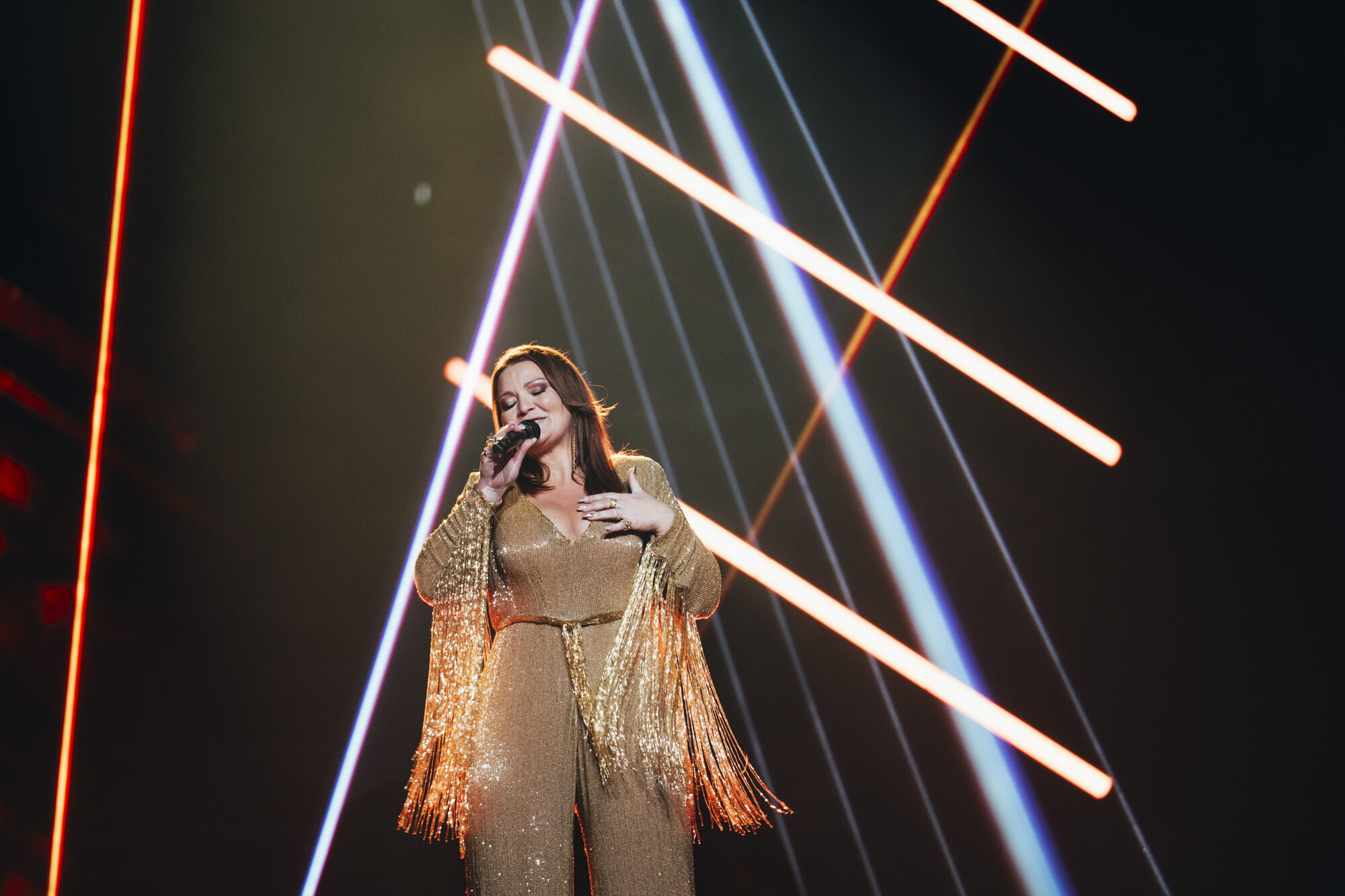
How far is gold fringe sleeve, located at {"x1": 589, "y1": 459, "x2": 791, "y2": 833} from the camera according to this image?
1.35 meters

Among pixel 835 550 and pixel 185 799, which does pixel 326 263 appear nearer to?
pixel 185 799

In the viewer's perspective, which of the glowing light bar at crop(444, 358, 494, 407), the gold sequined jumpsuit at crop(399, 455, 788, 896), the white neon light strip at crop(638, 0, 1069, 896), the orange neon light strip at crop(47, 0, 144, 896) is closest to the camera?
the gold sequined jumpsuit at crop(399, 455, 788, 896)

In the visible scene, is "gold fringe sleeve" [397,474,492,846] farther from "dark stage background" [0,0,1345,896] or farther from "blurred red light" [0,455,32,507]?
"blurred red light" [0,455,32,507]

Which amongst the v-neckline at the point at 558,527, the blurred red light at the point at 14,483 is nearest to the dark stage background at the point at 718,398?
the blurred red light at the point at 14,483

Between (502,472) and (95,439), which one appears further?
(95,439)

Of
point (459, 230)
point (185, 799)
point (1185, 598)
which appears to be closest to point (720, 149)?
point (459, 230)

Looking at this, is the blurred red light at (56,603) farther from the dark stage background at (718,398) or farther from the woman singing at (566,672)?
the woman singing at (566,672)

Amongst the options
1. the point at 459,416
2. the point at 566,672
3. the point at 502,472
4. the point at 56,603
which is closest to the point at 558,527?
the point at 502,472

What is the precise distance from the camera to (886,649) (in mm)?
2322

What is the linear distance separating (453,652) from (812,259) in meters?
1.60

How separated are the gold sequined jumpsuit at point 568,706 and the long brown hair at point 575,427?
0.05 meters

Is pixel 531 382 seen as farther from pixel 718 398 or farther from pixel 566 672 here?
pixel 718 398

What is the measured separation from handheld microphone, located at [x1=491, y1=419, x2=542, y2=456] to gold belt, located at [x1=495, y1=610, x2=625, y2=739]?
0.94 ft

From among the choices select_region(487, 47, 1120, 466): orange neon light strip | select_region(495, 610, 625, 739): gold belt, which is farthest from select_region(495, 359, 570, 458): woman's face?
select_region(487, 47, 1120, 466): orange neon light strip
